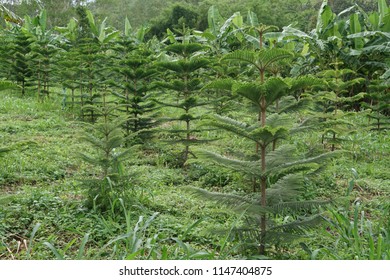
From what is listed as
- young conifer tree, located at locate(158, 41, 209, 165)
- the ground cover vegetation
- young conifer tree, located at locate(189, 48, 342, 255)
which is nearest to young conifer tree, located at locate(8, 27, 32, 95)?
the ground cover vegetation

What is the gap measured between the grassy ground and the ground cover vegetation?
0.02 m

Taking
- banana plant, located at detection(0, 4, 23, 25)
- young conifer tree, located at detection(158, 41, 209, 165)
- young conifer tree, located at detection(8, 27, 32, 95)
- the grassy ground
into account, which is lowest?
the grassy ground

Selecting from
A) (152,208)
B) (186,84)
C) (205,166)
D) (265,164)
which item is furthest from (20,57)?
(265,164)

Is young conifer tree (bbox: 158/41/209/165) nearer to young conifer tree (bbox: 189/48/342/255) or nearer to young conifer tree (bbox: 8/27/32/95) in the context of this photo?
young conifer tree (bbox: 189/48/342/255)

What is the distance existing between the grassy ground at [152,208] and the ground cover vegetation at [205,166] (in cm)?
2

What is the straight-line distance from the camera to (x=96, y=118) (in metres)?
8.72

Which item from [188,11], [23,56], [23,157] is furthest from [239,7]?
[23,157]

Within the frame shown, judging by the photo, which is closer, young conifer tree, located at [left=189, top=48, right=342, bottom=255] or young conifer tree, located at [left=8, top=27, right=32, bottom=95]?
young conifer tree, located at [left=189, top=48, right=342, bottom=255]

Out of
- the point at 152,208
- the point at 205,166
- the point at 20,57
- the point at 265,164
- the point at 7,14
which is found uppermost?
the point at 7,14

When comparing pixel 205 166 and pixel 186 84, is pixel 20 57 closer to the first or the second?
pixel 186 84

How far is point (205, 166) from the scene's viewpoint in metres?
5.56

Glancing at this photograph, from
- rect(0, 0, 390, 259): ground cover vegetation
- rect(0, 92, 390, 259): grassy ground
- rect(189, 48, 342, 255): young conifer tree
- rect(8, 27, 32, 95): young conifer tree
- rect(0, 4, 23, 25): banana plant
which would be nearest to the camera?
rect(189, 48, 342, 255): young conifer tree

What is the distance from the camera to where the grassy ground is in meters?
3.28

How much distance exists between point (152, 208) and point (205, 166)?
124 cm
